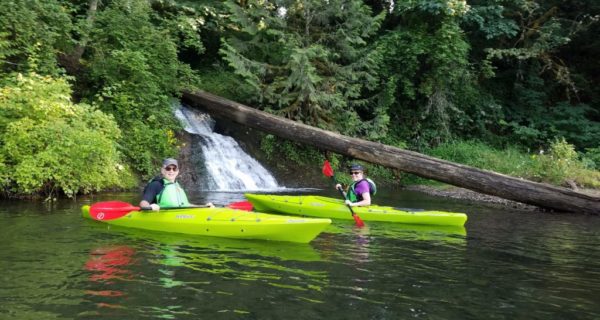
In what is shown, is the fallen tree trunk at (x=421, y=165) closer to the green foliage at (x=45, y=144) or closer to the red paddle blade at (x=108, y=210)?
the green foliage at (x=45, y=144)

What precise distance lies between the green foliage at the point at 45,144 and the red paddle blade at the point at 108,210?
2.12m

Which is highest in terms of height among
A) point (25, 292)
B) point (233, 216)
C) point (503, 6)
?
point (503, 6)

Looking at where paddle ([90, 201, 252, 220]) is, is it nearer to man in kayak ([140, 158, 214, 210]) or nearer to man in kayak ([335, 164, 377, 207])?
man in kayak ([140, 158, 214, 210])

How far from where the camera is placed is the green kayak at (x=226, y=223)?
23.3ft

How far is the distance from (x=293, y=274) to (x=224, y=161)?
32.5 ft

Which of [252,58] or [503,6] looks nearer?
[252,58]

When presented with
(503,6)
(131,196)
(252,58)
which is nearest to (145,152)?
(131,196)

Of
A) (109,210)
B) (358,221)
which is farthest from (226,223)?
(358,221)

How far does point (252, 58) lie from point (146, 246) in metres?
12.1

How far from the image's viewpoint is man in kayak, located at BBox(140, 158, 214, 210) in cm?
789

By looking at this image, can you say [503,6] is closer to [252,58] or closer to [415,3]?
[415,3]

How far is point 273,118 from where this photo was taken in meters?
15.3

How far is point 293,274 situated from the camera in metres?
5.58

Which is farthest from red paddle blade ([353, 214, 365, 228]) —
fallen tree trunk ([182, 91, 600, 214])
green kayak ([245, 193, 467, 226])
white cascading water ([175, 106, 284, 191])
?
white cascading water ([175, 106, 284, 191])
